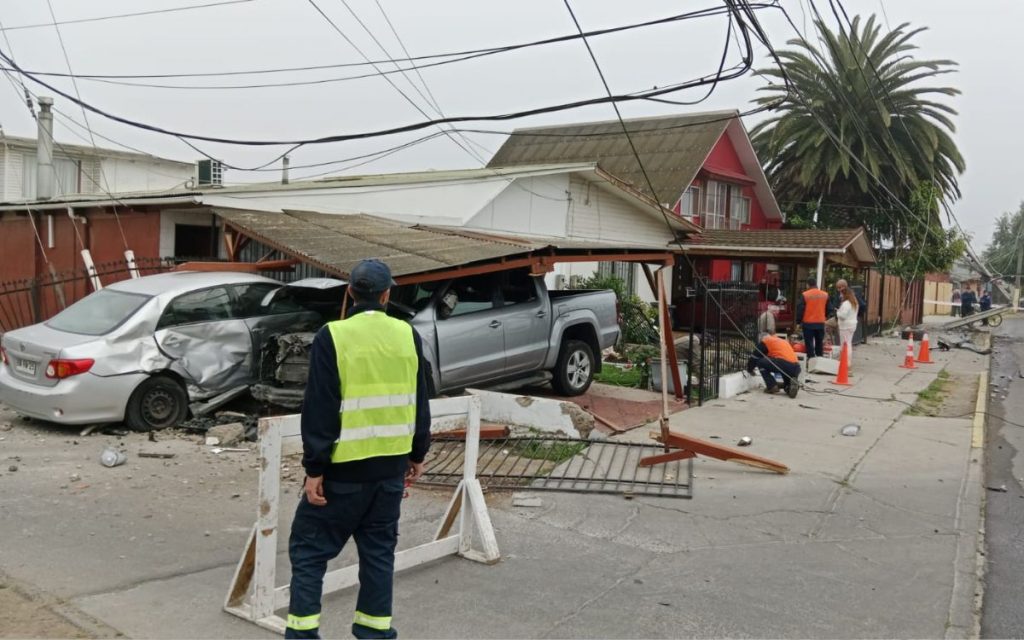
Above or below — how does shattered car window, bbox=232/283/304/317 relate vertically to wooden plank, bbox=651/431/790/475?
above

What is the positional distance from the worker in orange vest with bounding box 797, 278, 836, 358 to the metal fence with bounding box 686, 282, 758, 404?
1.57 m

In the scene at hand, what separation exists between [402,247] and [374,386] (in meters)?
6.08

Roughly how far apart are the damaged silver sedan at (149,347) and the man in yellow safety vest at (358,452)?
18.0 ft

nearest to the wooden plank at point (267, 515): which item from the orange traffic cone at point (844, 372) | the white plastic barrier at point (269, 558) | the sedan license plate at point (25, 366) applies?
the white plastic barrier at point (269, 558)

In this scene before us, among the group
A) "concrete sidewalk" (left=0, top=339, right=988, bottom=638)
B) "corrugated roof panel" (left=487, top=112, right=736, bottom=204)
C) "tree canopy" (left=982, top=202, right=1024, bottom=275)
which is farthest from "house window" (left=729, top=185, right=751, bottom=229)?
"tree canopy" (left=982, top=202, right=1024, bottom=275)

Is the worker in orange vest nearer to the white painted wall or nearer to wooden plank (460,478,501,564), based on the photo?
wooden plank (460,478,501,564)

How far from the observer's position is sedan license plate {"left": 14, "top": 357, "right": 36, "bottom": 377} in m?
8.28

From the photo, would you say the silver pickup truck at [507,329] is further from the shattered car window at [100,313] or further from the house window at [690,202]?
the house window at [690,202]

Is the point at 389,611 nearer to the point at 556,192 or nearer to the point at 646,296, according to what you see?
the point at 556,192

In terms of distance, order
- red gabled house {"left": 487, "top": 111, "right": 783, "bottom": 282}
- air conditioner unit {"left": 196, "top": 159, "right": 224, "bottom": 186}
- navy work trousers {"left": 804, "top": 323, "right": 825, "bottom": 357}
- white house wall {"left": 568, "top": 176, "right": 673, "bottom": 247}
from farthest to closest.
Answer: red gabled house {"left": 487, "top": 111, "right": 783, "bottom": 282} < white house wall {"left": 568, "top": 176, "right": 673, "bottom": 247} < air conditioner unit {"left": 196, "top": 159, "right": 224, "bottom": 186} < navy work trousers {"left": 804, "top": 323, "right": 825, "bottom": 357}

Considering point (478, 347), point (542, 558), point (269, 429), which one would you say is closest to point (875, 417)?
point (478, 347)

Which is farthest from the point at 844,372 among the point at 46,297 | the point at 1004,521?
the point at 46,297

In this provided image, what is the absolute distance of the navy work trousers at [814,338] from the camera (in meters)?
15.1

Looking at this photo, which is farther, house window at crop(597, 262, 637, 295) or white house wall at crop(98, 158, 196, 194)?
white house wall at crop(98, 158, 196, 194)
